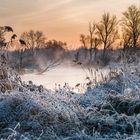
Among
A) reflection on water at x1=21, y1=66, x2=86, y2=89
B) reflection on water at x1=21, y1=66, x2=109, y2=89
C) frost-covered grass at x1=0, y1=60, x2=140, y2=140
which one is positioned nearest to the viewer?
frost-covered grass at x1=0, y1=60, x2=140, y2=140

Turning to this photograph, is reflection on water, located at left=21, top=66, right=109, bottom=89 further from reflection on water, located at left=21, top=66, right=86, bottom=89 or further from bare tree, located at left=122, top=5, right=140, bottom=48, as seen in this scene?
bare tree, located at left=122, top=5, right=140, bottom=48

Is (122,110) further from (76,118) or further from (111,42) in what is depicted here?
(111,42)

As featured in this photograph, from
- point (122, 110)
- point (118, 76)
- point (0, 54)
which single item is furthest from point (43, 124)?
point (118, 76)

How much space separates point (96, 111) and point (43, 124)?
0.87 metres

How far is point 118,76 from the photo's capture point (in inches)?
382

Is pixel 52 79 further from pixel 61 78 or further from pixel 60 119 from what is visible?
pixel 60 119

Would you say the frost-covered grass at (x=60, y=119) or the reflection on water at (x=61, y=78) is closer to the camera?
the frost-covered grass at (x=60, y=119)

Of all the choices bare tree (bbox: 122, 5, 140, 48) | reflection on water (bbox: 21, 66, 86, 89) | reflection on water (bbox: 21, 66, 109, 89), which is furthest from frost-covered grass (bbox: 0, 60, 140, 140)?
bare tree (bbox: 122, 5, 140, 48)

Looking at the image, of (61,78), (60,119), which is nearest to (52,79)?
(61,78)

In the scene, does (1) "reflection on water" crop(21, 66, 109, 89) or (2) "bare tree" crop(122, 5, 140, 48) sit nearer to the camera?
Result: (1) "reflection on water" crop(21, 66, 109, 89)

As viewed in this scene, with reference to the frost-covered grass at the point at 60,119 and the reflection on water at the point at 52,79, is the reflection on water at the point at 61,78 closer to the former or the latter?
the reflection on water at the point at 52,79

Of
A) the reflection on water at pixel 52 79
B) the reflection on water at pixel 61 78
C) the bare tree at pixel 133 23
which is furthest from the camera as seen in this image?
the bare tree at pixel 133 23

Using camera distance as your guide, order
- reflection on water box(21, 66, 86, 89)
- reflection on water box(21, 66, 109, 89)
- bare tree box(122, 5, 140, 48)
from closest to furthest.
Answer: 1. reflection on water box(21, 66, 109, 89)
2. reflection on water box(21, 66, 86, 89)
3. bare tree box(122, 5, 140, 48)

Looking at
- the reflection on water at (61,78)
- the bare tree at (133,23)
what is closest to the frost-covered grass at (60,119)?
the reflection on water at (61,78)
